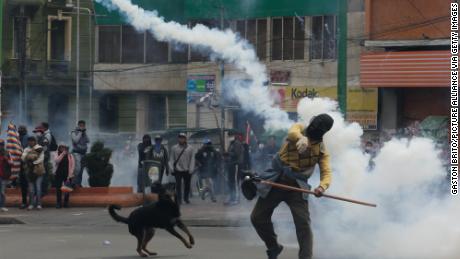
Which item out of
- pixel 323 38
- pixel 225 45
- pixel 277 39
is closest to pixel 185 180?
pixel 225 45

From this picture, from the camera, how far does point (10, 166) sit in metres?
20.0

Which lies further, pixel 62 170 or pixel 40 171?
pixel 62 170

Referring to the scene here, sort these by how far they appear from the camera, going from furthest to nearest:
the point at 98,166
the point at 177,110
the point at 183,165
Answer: the point at 177,110
the point at 183,165
the point at 98,166

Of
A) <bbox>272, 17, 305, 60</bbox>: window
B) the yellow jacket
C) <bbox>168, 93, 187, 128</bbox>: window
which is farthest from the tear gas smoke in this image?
<bbox>168, 93, 187, 128</bbox>: window

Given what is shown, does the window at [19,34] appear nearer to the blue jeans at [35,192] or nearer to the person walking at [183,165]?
the person walking at [183,165]

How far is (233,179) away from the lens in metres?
20.8

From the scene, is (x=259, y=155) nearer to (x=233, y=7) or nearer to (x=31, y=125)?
(x=233, y=7)

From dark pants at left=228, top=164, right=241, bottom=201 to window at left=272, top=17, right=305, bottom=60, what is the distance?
45.8 ft

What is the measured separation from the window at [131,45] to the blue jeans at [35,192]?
21151 millimetres

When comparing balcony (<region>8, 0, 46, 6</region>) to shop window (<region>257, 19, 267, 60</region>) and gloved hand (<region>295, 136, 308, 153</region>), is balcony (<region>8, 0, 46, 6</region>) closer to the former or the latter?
shop window (<region>257, 19, 267, 60</region>)

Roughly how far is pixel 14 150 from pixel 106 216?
254 cm

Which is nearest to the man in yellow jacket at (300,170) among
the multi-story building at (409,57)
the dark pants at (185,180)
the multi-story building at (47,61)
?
the dark pants at (185,180)

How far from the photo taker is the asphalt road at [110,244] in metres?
13.1

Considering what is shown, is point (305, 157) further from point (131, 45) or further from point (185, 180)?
point (131, 45)
